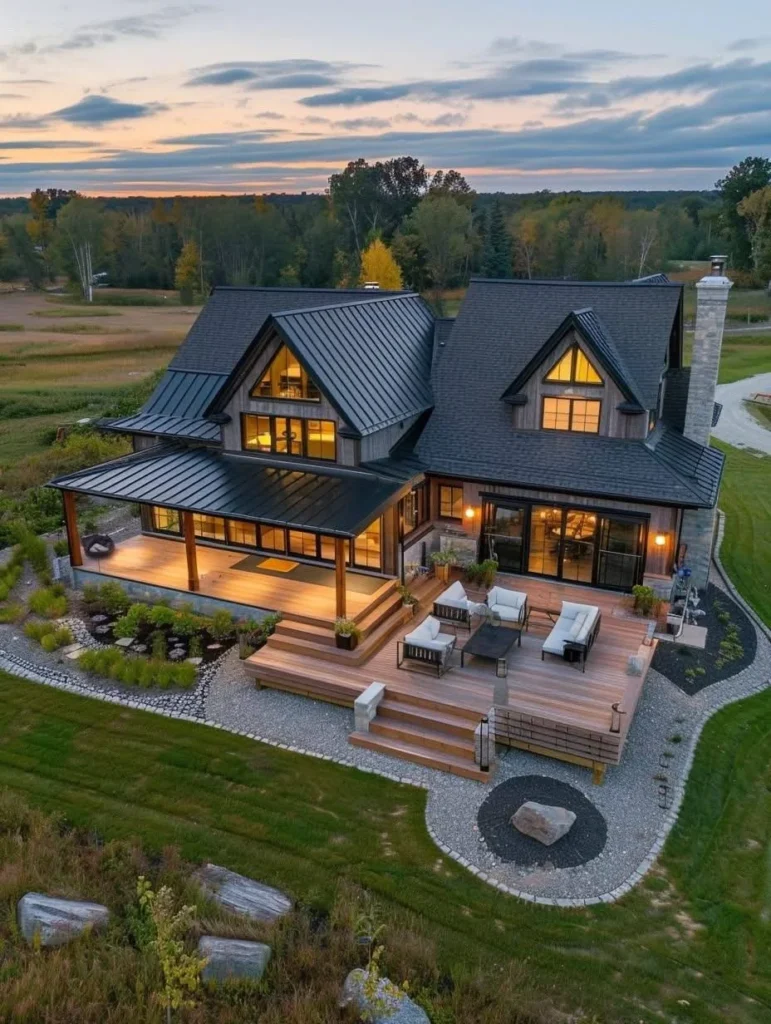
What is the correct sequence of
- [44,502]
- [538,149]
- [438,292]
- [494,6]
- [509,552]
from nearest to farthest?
[509,552] < [44,502] < [494,6] < [438,292] < [538,149]

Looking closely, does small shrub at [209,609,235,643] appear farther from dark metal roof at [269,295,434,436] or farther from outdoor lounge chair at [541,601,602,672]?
outdoor lounge chair at [541,601,602,672]

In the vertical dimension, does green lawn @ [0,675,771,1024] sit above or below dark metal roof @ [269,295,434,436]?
below

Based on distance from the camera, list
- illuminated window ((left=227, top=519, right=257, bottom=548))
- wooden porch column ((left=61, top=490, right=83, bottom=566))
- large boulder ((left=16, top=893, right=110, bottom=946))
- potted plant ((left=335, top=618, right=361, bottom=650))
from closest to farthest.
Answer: large boulder ((left=16, top=893, right=110, bottom=946)) → potted plant ((left=335, top=618, right=361, bottom=650)) → wooden porch column ((left=61, top=490, right=83, bottom=566)) → illuminated window ((left=227, top=519, right=257, bottom=548))

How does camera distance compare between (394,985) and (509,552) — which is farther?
(509,552)

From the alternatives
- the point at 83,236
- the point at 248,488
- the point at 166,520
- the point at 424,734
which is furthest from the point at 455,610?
the point at 83,236

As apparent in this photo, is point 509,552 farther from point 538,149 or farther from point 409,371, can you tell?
point 538,149

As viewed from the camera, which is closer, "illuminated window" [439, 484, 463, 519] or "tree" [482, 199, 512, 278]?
"illuminated window" [439, 484, 463, 519]

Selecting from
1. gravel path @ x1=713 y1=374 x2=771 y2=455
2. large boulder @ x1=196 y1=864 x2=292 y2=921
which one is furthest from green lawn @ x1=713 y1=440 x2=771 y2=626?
large boulder @ x1=196 y1=864 x2=292 y2=921

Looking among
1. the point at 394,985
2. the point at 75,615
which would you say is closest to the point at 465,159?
the point at 75,615
